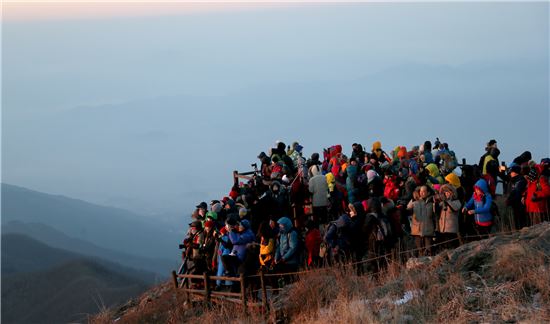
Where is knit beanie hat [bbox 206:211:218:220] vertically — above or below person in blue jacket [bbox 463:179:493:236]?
above

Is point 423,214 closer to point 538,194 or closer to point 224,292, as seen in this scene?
point 538,194

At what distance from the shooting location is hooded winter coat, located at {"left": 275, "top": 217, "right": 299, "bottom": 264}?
50.6 feet

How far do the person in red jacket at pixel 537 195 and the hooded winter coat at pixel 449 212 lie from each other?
5.47 ft

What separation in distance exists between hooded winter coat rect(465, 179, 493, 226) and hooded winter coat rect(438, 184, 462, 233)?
1.58 ft

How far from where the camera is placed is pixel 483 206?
15.3 m

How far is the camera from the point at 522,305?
1235 centimetres

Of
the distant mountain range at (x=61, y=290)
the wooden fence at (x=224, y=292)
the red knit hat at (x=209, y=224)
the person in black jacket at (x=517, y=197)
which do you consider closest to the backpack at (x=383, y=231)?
the wooden fence at (x=224, y=292)

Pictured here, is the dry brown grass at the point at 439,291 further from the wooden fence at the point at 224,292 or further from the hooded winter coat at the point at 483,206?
the hooded winter coat at the point at 483,206

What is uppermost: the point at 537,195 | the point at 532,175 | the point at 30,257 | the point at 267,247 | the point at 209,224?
the point at 30,257

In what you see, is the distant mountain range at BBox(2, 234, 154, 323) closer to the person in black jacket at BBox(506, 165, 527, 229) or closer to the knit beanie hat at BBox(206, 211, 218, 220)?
the knit beanie hat at BBox(206, 211, 218, 220)

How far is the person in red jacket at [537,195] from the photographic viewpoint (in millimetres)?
15461

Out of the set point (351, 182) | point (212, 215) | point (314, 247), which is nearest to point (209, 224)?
point (212, 215)

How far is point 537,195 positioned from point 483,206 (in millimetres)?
1204

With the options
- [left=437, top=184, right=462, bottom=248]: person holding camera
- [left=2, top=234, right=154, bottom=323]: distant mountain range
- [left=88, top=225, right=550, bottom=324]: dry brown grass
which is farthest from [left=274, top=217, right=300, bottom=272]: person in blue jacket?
[left=2, top=234, right=154, bottom=323]: distant mountain range
